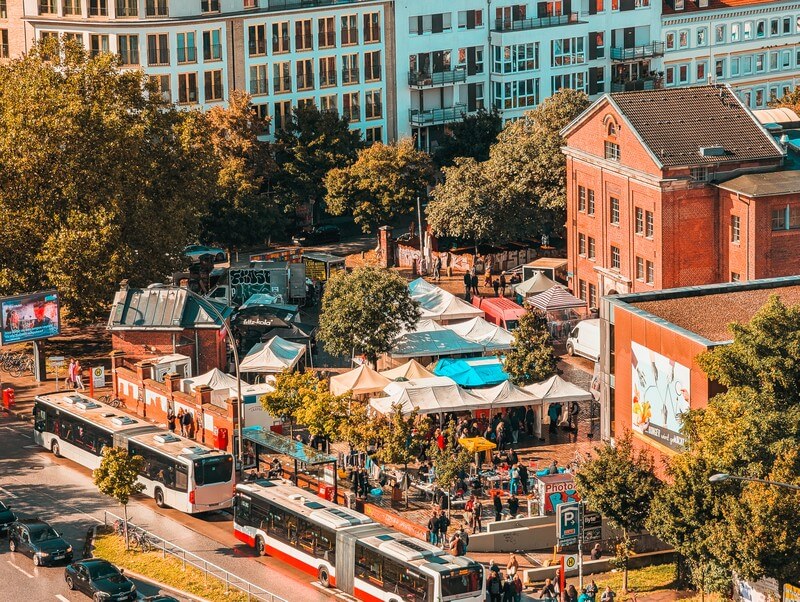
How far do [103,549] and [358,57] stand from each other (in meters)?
71.9

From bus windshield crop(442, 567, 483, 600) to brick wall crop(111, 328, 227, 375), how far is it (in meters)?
30.2

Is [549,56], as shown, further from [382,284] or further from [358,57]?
[382,284]

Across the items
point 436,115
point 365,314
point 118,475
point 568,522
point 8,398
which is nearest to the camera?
point 568,522

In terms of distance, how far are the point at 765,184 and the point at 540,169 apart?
20.7m

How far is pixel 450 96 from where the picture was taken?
132 meters

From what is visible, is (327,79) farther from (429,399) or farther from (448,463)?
(448,463)

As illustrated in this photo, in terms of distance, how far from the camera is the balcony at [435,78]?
129 metres

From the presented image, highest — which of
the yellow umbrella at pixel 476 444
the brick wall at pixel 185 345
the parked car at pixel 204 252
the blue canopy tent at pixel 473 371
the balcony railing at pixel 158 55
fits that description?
the balcony railing at pixel 158 55

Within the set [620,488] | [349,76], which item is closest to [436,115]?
[349,76]

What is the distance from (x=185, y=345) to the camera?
81375 mm

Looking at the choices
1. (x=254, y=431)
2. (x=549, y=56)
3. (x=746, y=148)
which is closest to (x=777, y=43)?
(x=549, y=56)

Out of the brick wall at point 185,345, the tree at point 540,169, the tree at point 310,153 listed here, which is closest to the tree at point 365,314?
the brick wall at point 185,345

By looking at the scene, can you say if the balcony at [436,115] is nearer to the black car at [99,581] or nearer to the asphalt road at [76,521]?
the asphalt road at [76,521]

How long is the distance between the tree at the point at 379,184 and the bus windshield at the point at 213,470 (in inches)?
1875
